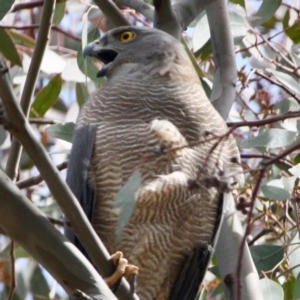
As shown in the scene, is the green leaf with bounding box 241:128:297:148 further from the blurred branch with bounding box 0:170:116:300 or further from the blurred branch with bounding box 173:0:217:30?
Answer: the blurred branch with bounding box 0:170:116:300

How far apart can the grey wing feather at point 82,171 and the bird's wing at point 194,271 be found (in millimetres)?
473

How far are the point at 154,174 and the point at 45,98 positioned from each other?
1398mm

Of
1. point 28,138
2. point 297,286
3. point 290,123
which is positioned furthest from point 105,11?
point 28,138

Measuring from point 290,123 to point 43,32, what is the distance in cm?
143

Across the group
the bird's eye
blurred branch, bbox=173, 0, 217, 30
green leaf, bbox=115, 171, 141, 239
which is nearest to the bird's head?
the bird's eye

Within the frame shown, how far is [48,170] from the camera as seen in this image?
75.9 inches

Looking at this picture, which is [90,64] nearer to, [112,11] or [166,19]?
[112,11]

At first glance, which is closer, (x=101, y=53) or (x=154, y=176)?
(x=154, y=176)

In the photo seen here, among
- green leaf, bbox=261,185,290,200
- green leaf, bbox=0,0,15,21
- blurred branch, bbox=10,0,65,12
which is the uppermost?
green leaf, bbox=0,0,15,21

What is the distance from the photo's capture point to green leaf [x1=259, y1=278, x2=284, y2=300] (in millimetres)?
2990

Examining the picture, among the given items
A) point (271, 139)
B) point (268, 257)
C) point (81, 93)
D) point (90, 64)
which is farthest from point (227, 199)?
point (81, 93)

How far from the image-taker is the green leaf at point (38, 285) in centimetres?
389

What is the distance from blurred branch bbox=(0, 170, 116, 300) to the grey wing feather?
948mm

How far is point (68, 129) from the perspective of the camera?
11.2 feet
